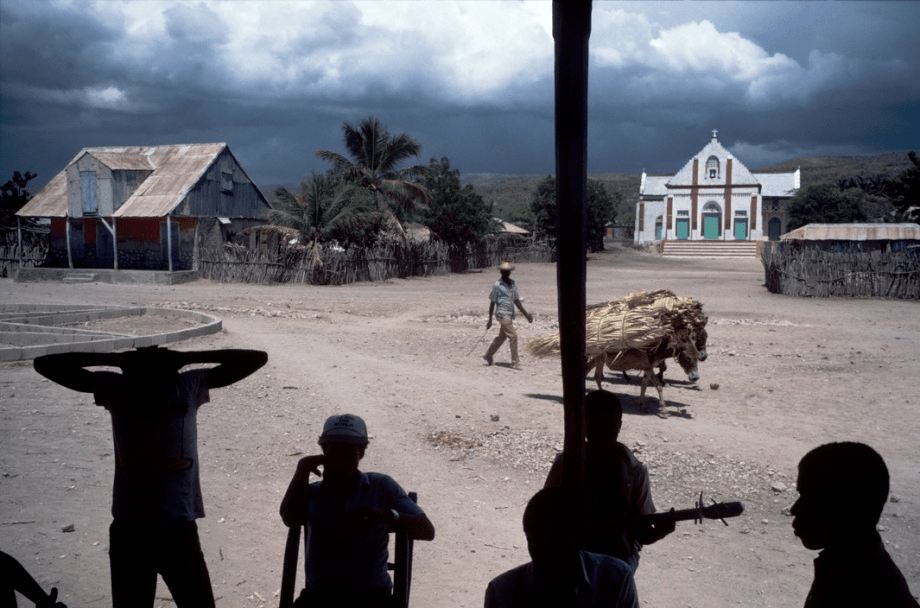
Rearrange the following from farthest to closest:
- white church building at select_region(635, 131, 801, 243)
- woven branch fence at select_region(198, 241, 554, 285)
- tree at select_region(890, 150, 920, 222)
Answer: white church building at select_region(635, 131, 801, 243), tree at select_region(890, 150, 920, 222), woven branch fence at select_region(198, 241, 554, 285)

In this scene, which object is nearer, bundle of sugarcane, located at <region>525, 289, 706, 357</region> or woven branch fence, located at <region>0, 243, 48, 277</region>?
bundle of sugarcane, located at <region>525, 289, 706, 357</region>

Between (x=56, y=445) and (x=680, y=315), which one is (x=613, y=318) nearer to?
(x=680, y=315)

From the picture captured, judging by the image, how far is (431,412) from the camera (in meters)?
8.97

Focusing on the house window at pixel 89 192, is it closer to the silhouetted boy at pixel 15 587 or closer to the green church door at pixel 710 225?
the silhouetted boy at pixel 15 587

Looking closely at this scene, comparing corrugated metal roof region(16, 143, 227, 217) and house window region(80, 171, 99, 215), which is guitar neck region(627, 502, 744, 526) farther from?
house window region(80, 171, 99, 215)

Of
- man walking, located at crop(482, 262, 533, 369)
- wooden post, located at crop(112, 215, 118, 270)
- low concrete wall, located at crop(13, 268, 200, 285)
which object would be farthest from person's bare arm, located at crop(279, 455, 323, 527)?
wooden post, located at crop(112, 215, 118, 270)

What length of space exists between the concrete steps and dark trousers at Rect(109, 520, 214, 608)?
51.9 meters

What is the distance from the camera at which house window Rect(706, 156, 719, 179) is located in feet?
183

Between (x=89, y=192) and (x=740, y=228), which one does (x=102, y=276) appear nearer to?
(x=89, y=192)

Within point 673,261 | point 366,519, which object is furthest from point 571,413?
point 673,261

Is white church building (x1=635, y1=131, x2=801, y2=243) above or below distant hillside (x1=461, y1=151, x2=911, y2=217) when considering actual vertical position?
below

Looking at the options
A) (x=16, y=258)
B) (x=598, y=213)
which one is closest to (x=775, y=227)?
(x=598, y=213)

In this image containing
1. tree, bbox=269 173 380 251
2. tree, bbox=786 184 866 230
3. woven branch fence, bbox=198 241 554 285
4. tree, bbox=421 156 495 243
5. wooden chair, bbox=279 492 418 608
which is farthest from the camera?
tree, bbox=786 184 866 230

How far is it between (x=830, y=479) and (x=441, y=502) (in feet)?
14.2
